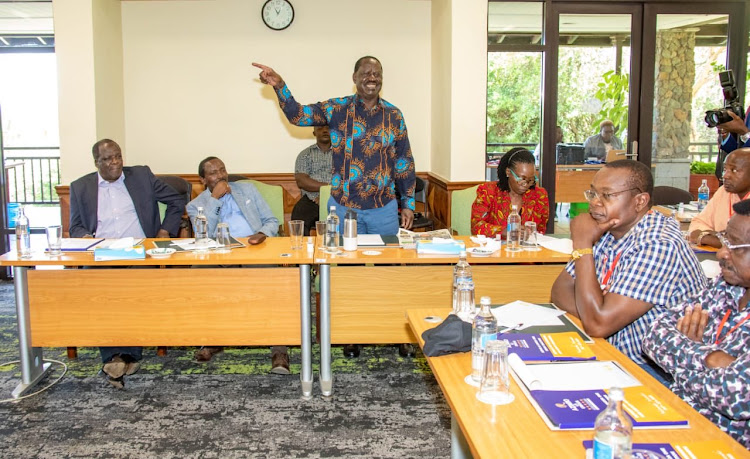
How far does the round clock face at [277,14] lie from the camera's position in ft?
22.2

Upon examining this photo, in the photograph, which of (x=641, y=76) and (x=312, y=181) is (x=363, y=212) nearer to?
(x=312, y=181)

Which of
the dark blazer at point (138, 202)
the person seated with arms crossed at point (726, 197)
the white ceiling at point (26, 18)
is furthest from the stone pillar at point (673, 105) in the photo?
the white ceiling at point (26, 18)

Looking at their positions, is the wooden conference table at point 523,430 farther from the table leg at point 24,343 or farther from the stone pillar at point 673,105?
the stone pillar at point 673,105

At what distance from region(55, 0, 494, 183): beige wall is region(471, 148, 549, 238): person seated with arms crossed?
2.20 meters

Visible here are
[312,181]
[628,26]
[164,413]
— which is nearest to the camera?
[164,413]

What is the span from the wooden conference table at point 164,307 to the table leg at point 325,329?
0.07m

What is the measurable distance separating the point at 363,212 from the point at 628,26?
4087 mm

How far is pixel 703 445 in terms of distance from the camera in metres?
1.44

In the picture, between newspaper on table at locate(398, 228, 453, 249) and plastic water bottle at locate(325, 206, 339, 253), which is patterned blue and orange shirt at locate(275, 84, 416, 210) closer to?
newspaper on table at locate(398, 228, 453, 249)

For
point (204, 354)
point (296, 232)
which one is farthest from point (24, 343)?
point (296, 232)

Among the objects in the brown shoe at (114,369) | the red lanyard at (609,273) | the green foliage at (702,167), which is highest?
the green foliage at (702,167)

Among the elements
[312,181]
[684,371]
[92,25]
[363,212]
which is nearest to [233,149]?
[312,181]

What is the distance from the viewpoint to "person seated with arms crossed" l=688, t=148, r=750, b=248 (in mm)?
4023

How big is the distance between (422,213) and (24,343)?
3906mm
